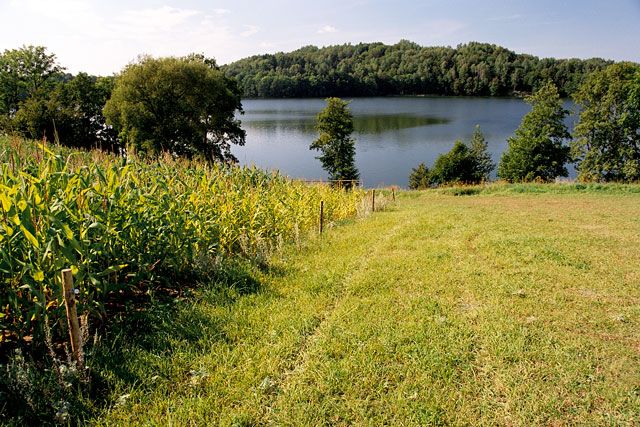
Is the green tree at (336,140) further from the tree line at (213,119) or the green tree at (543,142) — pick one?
the green tree at (543,142)

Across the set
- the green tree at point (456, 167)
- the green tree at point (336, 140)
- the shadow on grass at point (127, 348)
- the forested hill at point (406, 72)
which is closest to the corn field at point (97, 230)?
the shadow on grass at point (127, 348)

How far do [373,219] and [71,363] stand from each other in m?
7.92

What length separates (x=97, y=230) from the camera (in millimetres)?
3543

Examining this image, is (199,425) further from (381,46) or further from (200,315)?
(381,46)

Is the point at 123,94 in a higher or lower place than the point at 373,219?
higher

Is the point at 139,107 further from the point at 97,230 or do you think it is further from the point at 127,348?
the point at 127,348

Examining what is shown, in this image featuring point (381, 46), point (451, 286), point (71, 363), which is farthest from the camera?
point (381, 46)

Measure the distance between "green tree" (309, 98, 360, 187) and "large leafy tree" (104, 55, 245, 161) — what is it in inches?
462

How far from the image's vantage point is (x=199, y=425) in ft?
8.15

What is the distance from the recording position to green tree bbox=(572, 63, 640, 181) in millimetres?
31188

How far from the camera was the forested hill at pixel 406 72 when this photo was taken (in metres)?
115

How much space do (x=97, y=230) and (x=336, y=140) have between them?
35.9m

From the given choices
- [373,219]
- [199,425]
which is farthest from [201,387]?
[373,219]

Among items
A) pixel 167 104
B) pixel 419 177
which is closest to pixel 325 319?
pixel 167 104
